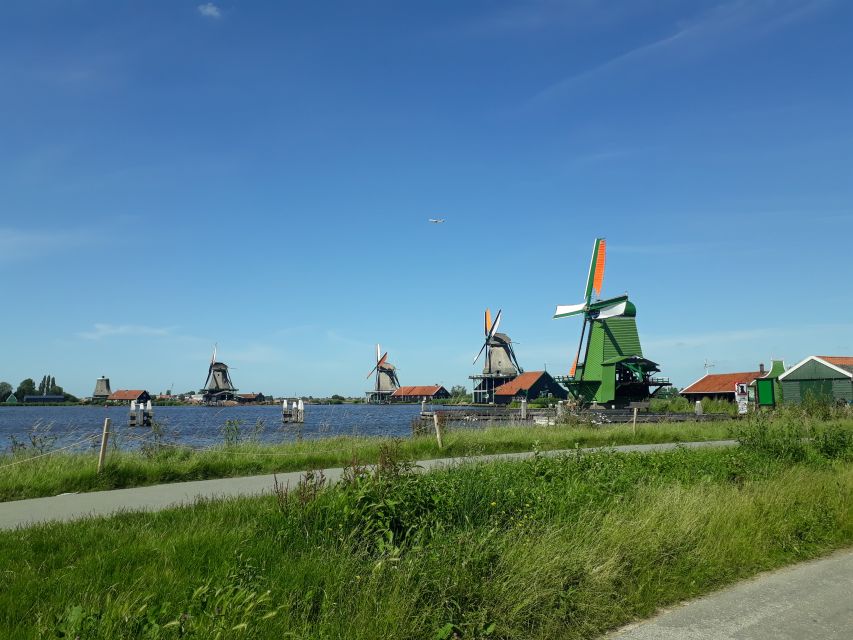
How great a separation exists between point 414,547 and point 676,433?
67.7 feet

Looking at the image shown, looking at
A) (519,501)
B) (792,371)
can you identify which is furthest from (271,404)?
(519,501)

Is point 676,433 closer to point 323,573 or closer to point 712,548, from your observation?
point 712,548

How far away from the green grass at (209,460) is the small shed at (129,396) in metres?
124

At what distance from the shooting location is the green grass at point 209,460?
37.3 ft

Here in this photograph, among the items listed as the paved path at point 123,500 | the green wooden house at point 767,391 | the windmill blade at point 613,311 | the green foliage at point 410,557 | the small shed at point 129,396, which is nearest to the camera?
the green foliage at point 410,557

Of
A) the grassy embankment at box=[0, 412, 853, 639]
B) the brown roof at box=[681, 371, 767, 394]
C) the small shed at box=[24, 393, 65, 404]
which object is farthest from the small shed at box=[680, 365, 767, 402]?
the small shed at box=[24, 393, 65, 404]

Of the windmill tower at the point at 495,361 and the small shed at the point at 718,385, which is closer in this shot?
the small shed at the point at 718,385

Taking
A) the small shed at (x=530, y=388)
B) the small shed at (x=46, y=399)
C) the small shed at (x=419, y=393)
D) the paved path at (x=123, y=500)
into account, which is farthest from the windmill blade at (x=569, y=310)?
the small shed at (x=46, y=399)

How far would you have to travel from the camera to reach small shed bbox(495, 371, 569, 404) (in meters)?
97.4

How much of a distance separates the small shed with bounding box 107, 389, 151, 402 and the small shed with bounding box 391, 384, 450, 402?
172 ft

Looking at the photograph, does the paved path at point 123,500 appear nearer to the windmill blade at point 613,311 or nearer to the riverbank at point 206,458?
the riverbank at point 206,458

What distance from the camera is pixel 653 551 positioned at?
6.66m

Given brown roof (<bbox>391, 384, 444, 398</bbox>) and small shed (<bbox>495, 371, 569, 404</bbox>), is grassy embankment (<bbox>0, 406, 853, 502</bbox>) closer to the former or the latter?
small shed (<bbox>495, 371, 569, 404</bbox>)

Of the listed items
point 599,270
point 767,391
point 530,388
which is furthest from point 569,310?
point 530,388
